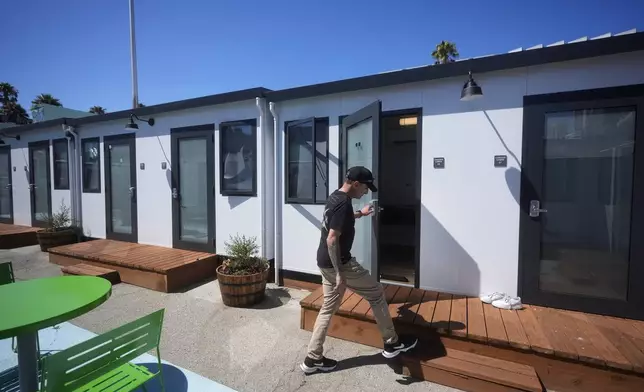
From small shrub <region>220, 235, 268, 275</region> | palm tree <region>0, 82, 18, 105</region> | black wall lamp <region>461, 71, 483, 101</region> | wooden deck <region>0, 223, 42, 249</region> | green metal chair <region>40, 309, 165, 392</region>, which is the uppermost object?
palm tree <region>0, 82, 18, 105</region>

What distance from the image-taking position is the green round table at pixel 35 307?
1.46 meters

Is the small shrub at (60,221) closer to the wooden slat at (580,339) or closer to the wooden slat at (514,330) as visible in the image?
the wooden slat at (514,330)

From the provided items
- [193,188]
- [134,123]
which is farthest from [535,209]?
[134,123]

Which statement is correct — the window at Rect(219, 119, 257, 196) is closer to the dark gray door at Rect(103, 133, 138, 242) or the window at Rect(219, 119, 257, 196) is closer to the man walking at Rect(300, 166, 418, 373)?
the dark gray door at Rect(103, 133, 138, 242)

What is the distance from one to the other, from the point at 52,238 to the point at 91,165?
1.68m

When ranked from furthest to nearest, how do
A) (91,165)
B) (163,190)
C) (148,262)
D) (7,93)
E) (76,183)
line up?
(7,93)
(76,183)
(91,165)
(163,190)
(148,262)

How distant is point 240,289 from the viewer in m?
3.56

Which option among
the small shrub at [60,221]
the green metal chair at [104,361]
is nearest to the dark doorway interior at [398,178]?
the green metal chair at [104,361]

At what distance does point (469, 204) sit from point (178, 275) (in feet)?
12.8

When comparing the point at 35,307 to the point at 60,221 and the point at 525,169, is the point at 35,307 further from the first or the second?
the point at 60,221

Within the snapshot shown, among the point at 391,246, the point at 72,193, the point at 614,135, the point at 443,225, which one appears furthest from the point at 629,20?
the point at 72,193

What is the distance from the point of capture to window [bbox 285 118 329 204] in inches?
159

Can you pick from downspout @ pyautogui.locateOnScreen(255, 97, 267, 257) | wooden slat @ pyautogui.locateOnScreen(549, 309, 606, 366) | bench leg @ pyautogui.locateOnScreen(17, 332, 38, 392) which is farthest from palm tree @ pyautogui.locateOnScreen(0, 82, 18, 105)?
wooden slat @ pyautogui.locateOnScreen(549, 309, 606, 366)

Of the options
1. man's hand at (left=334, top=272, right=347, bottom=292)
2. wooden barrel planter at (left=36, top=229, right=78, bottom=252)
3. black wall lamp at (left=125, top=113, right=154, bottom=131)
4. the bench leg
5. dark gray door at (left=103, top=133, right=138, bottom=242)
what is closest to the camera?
the bench leg
